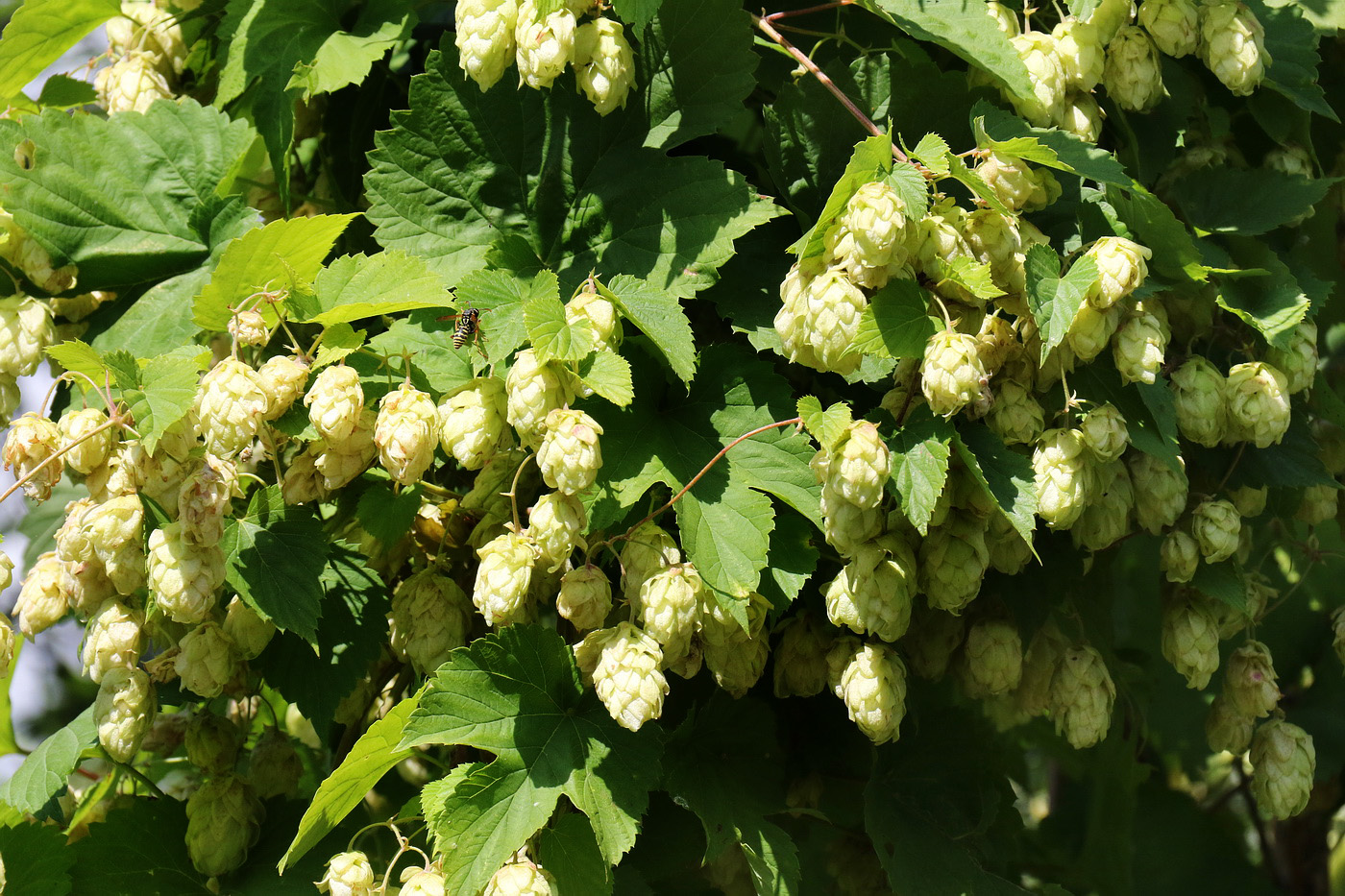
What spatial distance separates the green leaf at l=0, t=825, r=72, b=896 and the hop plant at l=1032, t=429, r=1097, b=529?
1197mm

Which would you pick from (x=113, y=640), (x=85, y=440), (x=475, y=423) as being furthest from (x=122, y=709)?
(x=475, y=423)

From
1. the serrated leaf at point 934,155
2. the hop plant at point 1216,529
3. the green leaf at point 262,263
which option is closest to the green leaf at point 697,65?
the serrated leaf at point 934,155

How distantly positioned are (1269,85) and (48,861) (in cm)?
173

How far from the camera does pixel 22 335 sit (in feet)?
4.27

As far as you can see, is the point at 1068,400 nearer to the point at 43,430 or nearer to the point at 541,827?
the point at 541,827

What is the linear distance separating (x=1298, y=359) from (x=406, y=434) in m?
1.01

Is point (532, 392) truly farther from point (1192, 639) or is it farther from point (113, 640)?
point (1192, 639)

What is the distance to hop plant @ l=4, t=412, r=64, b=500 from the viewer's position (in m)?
1.12

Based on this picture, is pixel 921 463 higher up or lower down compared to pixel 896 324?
lower down

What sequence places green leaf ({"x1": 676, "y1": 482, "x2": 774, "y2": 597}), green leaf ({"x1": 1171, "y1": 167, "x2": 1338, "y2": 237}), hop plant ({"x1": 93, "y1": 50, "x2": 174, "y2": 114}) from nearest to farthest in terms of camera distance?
1. green leaf ({"x1": 676, "y1": 482, "x2": 774, "y2": 597})
2. green leaf ({"x1": 1171, "y1": 167, "x2": 1338, "y2": 237})
3. hop plant ({"x1": 93, "y1": 50, "x2": 174, "y2": 114})

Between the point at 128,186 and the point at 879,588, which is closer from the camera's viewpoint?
the point at 879,588

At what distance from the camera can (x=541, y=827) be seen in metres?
1.14

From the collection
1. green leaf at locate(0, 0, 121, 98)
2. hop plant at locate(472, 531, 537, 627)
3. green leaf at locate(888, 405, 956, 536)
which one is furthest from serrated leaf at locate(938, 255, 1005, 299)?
green leaf at locate(0, 0, 121, 98)

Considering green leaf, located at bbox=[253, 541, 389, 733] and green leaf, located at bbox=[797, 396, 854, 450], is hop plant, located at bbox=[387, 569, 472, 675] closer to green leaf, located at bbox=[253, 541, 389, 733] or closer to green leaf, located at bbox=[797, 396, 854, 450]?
green leaf, located at bbox=[253, 541, 389, 733]
